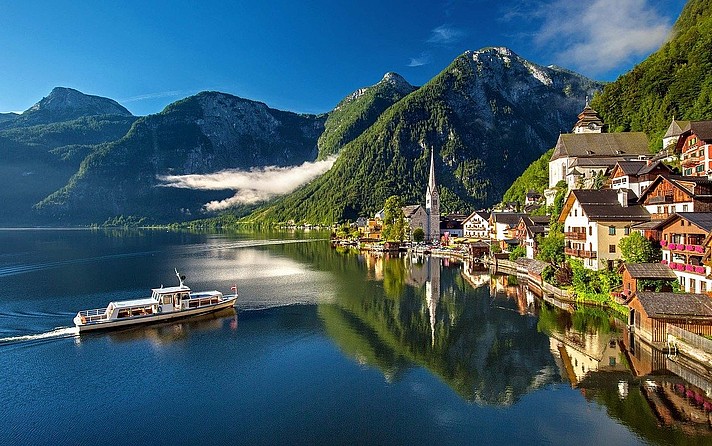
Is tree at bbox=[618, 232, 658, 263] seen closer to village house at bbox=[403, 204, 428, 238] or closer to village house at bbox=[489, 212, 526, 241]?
village house at bbox=[489, 212, 526, 241]

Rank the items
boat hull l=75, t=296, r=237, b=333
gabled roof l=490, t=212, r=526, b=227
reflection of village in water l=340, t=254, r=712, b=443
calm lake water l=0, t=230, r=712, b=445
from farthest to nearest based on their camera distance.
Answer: gabled roof l=490, t=212, r=526, b=227 < boat hull l=75, t=296, r=237, b=333 < reflection of village in water l=340, t=254, r=712, b=443 < calm lake water l=0, t=230, r=712, b=445

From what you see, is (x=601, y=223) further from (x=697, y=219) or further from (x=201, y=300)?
(x=201, y=300)

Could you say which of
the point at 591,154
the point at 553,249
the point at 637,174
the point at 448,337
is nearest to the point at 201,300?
the point at 448,337

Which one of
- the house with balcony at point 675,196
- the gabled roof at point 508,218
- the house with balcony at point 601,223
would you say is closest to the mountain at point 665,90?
the gabled roof at point 508,218

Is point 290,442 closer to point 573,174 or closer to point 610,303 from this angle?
point 610,303

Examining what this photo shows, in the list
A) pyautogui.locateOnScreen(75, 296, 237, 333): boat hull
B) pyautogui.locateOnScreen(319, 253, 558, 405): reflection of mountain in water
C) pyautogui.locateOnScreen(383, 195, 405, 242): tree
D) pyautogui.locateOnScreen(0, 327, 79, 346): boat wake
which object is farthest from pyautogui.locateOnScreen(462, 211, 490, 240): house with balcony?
pyautogui.locateOnScreen(0, 327, 79, 346): boat wake

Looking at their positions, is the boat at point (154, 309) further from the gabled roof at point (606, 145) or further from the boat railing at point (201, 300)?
the gabled roof at point (606, 145)
